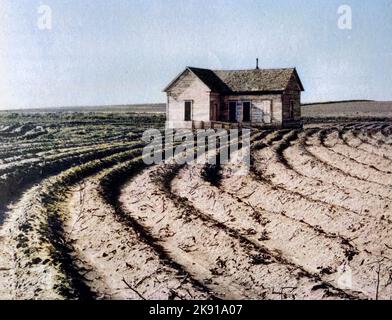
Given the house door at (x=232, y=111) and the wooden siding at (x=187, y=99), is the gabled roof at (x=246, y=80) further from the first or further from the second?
the house door at (x=232, y=111)

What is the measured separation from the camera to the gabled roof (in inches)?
1210

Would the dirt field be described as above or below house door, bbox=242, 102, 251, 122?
below

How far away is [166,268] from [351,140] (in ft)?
60.6

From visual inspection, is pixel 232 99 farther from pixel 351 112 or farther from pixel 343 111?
pixel 343 111

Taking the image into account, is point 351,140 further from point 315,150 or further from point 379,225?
point 379,225

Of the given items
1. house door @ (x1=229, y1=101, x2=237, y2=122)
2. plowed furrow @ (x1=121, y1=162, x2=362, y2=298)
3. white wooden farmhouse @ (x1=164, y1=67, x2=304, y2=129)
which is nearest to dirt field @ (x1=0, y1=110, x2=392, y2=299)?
plowed furrow @ (x1=121, y1=162, x2=362, y2=298)

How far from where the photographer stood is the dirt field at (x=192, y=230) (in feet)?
23.3

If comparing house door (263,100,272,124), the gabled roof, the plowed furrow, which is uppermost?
the gabled roof

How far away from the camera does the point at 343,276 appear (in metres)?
7.62

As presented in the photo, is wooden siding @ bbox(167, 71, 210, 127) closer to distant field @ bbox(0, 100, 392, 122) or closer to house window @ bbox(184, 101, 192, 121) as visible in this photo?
house window @ bbox(184, 101, 192, 121)

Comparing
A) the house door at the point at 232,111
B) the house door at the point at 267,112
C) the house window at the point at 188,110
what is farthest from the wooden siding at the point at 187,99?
the house door at the point at 267,112

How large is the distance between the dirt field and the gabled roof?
15006 mm

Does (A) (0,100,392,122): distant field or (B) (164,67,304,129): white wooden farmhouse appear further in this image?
(A) (0,100,392,122): distant field

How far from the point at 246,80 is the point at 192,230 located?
24.0 meters
